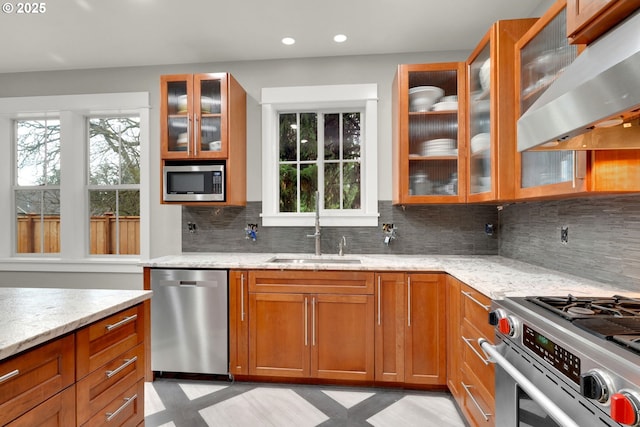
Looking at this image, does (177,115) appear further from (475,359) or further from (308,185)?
(475,359)

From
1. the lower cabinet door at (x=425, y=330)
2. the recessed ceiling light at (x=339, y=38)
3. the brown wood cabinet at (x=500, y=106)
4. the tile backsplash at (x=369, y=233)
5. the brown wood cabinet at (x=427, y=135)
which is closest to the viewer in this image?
the brown wood cabinet at (x=500, y=106)

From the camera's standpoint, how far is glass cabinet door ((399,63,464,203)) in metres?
2.68

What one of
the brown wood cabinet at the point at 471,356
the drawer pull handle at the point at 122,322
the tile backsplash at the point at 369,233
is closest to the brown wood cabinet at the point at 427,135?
the tile backsplash at the point at 369,233

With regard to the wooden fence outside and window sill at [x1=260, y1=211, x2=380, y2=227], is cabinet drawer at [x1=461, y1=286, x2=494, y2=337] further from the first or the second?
the wooden fence outside

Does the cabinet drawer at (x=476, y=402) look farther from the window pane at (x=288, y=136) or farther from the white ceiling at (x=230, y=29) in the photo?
the white ceiling at (x=230, y=29)

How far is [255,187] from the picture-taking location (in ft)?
10.6

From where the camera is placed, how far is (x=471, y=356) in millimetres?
1861

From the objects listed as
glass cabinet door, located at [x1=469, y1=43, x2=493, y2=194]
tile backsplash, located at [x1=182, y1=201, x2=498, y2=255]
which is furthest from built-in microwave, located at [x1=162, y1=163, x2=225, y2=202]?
glass cabinet door, located at [x1=469, y1=43, x2=493, y2=194]

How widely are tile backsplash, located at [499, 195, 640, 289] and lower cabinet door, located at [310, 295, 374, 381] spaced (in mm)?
1200

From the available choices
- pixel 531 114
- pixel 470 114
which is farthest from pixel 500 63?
pixel 531 114

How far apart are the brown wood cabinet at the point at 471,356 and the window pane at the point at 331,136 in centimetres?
162

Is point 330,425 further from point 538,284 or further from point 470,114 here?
point 470,114

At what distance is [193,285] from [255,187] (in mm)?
1079

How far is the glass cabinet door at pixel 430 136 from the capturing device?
2680 millimetres
